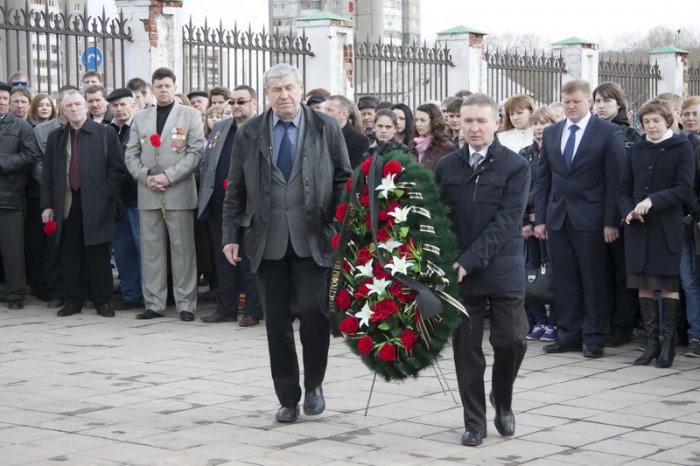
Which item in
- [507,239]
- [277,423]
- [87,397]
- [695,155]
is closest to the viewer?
[507,239]

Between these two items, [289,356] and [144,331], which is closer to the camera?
[289,356]

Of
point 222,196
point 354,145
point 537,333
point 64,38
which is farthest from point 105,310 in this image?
point 64,38

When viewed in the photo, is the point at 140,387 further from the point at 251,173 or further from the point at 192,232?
the point at 192,232

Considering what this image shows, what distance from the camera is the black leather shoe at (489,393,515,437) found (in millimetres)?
6324

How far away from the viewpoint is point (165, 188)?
10.7 m

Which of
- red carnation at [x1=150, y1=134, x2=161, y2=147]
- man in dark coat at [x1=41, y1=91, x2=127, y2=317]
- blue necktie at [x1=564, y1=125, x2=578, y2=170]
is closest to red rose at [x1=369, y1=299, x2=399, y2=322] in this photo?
blue necktie at [x1=564, y1=125, x2=578, y2=170]

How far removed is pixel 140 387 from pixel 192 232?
3397 mm

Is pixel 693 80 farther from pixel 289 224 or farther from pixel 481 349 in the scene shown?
pixel 481 349

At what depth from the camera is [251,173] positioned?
22.5ft

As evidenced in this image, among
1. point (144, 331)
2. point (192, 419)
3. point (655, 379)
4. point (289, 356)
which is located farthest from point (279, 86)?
point (144, 331)

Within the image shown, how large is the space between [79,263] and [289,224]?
16.1 ft

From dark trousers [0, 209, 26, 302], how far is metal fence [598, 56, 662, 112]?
557 inches

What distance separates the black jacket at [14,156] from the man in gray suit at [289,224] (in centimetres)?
508

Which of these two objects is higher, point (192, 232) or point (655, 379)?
point (192, 232)
